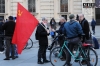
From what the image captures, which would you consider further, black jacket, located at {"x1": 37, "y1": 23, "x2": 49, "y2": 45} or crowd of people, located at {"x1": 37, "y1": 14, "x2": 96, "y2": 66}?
black jacket, located at {"x1": 37, "y1": 23, "x2": 49, "y2": 45}

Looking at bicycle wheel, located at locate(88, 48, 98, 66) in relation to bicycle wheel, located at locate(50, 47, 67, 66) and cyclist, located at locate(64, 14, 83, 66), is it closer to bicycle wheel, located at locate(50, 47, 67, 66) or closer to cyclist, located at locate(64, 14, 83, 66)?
cyclist, located at locate(64, 14, 83, 66)

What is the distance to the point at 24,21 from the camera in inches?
434

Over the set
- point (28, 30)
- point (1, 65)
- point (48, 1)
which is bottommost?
point (1, 65)

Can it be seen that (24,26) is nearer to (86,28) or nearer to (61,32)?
(61,32)

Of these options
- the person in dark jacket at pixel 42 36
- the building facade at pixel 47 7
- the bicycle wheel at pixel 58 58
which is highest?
the building facade at pixel 47 7

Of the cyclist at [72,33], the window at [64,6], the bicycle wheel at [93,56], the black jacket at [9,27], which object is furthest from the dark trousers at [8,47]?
the window at [64,6]

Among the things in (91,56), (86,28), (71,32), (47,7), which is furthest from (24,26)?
(47,7)

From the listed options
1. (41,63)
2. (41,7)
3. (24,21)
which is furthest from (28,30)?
(41,7)

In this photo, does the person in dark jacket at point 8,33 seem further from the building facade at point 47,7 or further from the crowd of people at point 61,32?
the building facade at point 47,7

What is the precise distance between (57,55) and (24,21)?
6.04ft

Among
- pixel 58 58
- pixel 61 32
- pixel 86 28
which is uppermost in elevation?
pixel 86 28

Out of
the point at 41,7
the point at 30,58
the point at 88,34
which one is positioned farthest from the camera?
the point at 41,7

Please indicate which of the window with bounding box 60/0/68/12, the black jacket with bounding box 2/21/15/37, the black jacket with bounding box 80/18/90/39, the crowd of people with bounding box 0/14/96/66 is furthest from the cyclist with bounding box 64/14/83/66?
the window with bounding box 60/0/68/12

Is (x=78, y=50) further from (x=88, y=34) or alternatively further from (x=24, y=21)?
(x=24, y=21)
